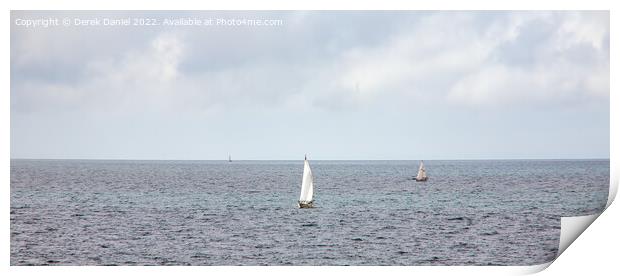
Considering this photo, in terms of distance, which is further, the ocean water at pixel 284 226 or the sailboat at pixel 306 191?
the sailboat at pixel 306 191

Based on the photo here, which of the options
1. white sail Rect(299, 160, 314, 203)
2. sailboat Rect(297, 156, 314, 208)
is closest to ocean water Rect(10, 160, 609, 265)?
→ sailboat Rect(297, 156, 314, 208)

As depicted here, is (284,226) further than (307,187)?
No

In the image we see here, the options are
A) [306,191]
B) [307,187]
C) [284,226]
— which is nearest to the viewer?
[284,226]

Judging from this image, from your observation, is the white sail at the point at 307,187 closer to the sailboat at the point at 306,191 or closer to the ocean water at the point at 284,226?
the sailboat at the point at 306,191

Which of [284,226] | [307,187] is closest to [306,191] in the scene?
[307,187]

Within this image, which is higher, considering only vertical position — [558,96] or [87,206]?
[558,96]

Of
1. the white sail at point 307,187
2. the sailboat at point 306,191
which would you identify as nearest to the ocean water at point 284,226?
the sailboat at point 306,191

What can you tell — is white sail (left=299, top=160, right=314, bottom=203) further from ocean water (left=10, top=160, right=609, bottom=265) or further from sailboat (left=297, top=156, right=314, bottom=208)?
ocean water (left=10, top=160, right=609, bottom=265)

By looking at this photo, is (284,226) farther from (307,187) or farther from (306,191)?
(306,191)

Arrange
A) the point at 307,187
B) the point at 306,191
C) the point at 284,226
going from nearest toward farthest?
the point at 284,226
the point at 307,187
the point at 306,191

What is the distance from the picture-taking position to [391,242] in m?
37.7

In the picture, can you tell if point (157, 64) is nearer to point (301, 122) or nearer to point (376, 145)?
point (301, 122)

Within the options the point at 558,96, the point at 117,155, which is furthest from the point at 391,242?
the point at 558,96
